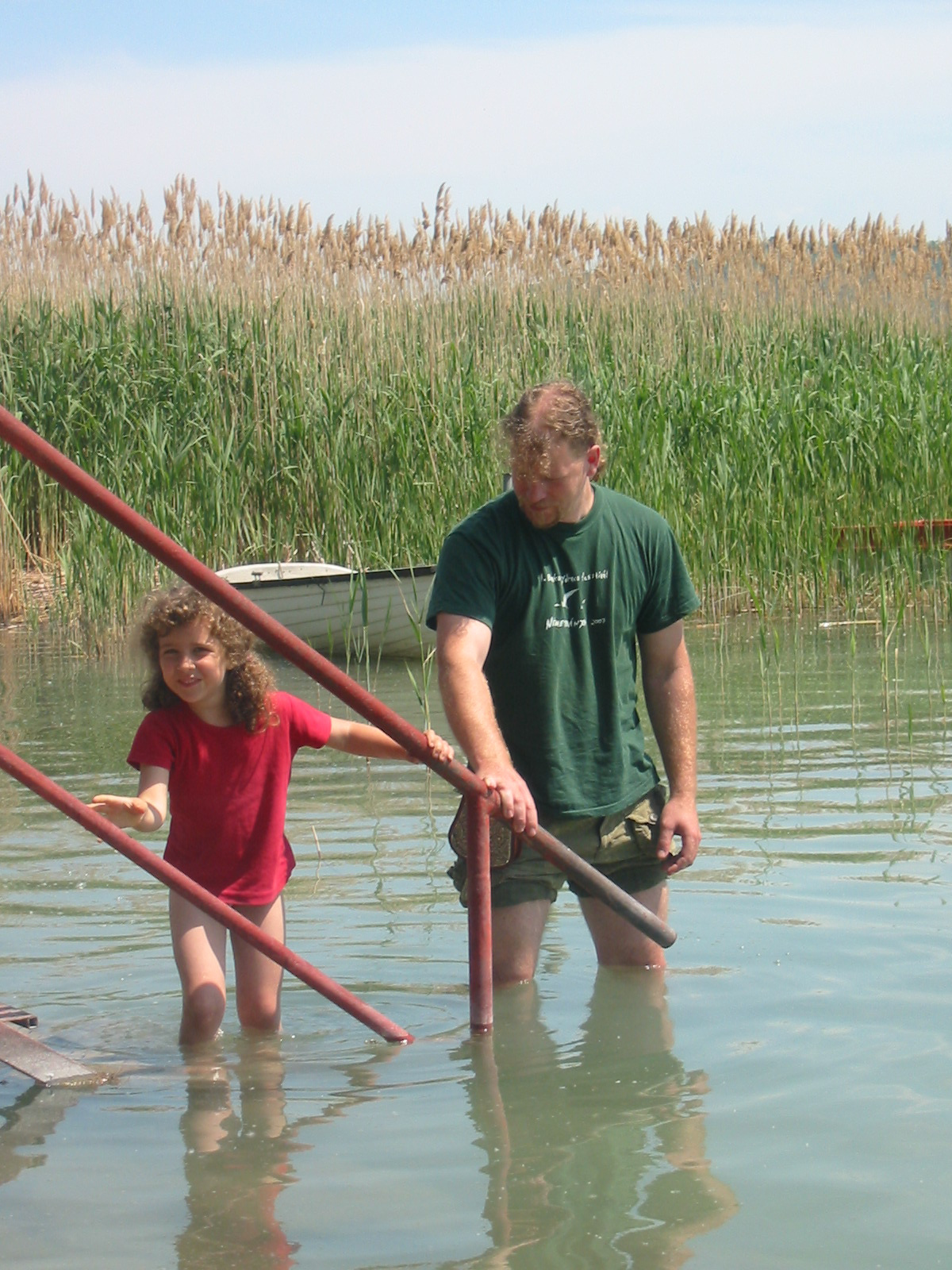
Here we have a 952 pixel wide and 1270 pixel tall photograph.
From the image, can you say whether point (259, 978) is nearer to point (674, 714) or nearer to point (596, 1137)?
point (596, 1137)

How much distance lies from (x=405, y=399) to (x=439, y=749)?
8.00 m

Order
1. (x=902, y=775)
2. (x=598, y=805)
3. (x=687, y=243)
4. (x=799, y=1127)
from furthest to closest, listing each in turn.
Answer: (x=687, y=243), (x=902, y=775), (x=598, y=805), (x=799, y=1127)

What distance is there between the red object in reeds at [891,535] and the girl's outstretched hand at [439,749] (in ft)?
24.0

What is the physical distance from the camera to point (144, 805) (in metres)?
3.71

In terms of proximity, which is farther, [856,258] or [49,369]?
[856,258]

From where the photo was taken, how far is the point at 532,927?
161 inches

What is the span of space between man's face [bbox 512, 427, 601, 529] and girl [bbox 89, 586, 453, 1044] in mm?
668

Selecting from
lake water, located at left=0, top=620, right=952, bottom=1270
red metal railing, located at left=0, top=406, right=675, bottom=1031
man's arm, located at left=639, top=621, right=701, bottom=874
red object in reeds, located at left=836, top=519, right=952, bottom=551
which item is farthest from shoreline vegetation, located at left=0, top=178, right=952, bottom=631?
red metal railing, located at left=0, top=406, right=675, bottom=1031

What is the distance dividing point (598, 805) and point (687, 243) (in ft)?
41.3

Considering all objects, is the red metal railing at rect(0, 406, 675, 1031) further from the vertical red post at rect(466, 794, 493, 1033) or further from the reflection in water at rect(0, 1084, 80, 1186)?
the reflection in water at rect(0, 1084, 80, 1186)

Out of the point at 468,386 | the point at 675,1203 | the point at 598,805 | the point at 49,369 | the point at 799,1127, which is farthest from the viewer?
the point at 49,369

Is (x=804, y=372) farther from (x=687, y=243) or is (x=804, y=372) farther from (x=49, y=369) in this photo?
(x=49, y=369)

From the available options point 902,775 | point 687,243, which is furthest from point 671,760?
point 687,243

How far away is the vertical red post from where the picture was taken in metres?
3.62
